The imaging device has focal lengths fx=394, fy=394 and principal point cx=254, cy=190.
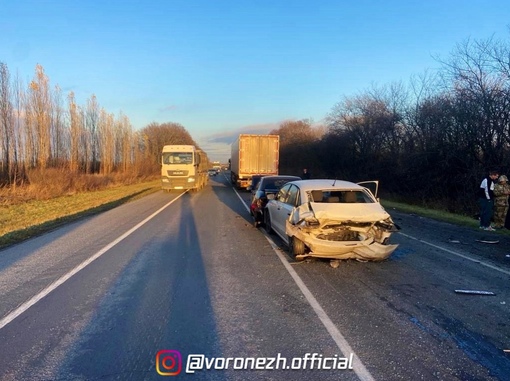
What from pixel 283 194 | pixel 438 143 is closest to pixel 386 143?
pixel 438 143

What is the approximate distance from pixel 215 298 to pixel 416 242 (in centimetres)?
Result: 627

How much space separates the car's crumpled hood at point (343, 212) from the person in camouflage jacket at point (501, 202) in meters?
6.97

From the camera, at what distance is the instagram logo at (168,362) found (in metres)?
3.44

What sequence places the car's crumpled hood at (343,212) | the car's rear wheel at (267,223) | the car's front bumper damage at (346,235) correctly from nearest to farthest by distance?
the car's front bumper damage at (346,235) < the car's crumpled hood at (343,212) < the car's rear wheel at (267,223)

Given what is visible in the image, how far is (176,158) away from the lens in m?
27.4

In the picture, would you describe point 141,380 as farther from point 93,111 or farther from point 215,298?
point 93,111

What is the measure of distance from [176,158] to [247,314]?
23.5 meters

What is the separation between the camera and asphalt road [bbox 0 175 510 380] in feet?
11.6

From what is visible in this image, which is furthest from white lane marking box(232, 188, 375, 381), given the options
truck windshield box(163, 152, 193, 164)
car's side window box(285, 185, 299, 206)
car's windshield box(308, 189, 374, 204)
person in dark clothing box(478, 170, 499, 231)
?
truck windshield box(163, 152, 193, 164)

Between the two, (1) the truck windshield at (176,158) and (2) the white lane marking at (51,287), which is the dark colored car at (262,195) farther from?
(1) the truck windshield at (176,158)

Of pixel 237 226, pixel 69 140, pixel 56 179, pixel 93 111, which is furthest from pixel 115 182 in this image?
pixel 237 226

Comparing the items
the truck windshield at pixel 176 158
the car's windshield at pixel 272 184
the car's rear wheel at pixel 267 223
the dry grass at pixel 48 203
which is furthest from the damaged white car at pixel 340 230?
the truck windshield at pixel 176 158

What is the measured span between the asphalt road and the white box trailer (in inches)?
835

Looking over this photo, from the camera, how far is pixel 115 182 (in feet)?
134
